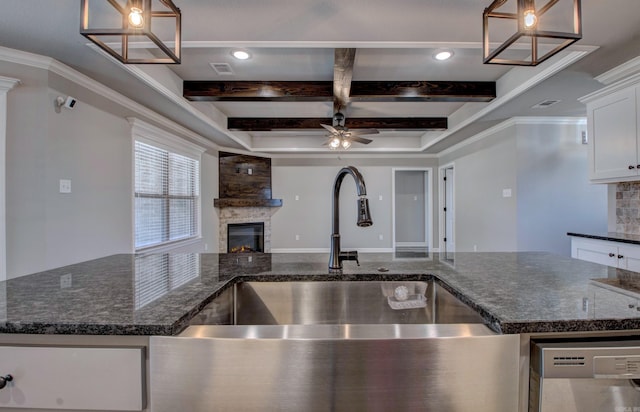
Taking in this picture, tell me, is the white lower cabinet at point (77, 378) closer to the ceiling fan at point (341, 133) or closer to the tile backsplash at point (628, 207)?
the ceiling fan at point (341, 133)

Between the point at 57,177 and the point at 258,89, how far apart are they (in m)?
2.09

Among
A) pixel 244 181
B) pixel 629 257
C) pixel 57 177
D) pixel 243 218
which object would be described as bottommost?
pixel 629 257

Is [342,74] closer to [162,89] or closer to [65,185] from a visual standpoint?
[162,89]

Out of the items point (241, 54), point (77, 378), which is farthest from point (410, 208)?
point (77, 378)

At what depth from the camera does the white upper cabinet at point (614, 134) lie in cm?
261

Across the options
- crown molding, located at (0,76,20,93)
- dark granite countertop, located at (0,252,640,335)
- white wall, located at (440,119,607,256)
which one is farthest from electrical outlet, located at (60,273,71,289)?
white wall, located at (440,119,607,256)

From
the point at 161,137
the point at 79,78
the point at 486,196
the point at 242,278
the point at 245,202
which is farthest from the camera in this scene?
the point at 245,202

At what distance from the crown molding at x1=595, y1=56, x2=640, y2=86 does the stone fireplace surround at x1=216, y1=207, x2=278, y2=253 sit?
5.71m

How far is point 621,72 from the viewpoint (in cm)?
262

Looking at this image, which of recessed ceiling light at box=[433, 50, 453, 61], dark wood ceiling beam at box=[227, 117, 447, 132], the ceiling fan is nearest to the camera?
recessed ceiling light at box=[433, 50, 453, 61]

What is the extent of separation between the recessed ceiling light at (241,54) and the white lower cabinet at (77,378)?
8.87ft

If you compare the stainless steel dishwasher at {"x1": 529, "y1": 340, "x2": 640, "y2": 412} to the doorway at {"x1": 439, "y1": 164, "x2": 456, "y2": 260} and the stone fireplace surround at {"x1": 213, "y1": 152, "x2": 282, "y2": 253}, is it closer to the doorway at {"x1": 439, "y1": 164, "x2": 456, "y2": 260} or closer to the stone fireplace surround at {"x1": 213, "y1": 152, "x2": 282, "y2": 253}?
the stone fireplace surround at {"x1": 213, "y1": 152, "x2": 282, "y2": 253}

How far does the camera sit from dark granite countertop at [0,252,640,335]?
0.69 m

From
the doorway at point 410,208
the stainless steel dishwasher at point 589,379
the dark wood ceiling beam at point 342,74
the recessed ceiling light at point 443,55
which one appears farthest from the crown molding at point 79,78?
the doorway at point 410,208
